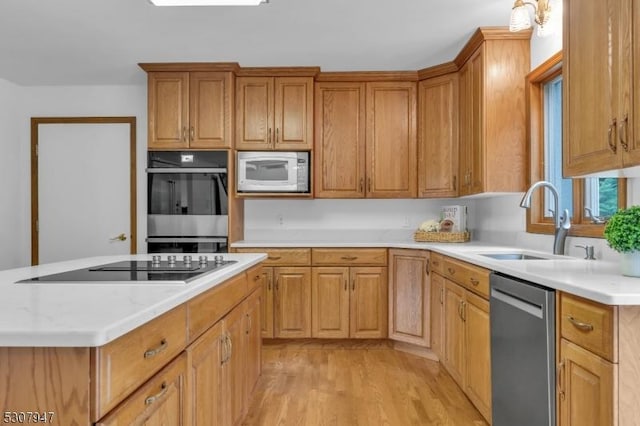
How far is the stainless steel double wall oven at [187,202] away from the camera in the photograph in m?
3.74

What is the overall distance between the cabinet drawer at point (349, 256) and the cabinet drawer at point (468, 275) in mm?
807

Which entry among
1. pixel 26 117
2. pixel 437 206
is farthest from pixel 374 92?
pixel 26 117

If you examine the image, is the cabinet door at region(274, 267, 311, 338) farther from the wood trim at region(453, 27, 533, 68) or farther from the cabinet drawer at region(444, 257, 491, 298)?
the wood trim at region(453, 27, 533, 68)

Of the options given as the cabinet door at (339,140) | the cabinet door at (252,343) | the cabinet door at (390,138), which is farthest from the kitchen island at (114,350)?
the cabinet door at (390,138)

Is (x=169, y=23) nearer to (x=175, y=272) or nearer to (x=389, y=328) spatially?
(x=175, y=272)

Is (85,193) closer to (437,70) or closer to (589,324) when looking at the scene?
(437,70)

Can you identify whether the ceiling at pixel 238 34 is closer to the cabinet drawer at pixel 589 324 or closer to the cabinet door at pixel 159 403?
the cabinet drawer at pixel 589 324

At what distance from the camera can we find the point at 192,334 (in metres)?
1.43

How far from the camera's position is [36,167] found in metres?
4.28

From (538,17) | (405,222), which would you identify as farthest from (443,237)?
(538,17)

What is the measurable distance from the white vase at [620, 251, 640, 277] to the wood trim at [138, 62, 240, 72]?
124 inches

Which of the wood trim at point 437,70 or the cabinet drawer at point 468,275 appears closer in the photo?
the cabinet drawer at point 468,275

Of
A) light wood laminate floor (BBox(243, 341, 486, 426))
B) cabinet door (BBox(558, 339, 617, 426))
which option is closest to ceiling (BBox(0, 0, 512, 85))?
cabinet door (BBox(558, 339, 617, 426))

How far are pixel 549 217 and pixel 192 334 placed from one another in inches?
96.0
